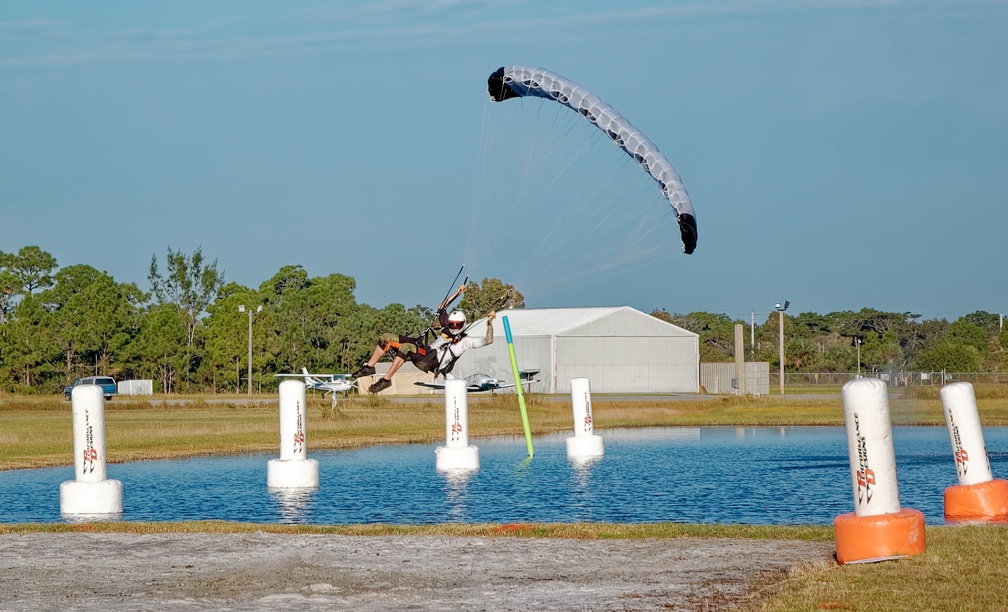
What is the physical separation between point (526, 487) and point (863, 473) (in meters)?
13.1

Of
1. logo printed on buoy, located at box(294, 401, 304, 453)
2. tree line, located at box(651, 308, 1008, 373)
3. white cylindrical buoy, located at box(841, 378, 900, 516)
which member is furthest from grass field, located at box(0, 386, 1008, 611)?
tree line, located at box(651, 308, 1008, 373)

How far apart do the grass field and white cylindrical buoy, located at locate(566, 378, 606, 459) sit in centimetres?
761

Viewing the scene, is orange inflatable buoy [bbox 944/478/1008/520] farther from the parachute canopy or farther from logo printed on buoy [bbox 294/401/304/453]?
logo printed on buoy [bbox 294/401/304/453]

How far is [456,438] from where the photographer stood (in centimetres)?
3006

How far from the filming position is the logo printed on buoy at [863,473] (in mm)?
13117

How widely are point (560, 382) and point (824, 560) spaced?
74.0 m

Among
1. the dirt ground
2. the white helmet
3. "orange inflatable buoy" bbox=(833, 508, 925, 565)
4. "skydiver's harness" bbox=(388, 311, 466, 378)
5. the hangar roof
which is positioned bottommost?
the dirt ground

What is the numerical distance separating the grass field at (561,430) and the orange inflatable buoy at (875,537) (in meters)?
0.15

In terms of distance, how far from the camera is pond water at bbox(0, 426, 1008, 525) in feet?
69.8

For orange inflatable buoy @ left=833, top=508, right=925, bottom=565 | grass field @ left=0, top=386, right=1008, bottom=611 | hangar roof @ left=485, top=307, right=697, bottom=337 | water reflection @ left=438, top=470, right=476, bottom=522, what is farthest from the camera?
hangar roof @ left=485, top=307, right=697, bottom=337

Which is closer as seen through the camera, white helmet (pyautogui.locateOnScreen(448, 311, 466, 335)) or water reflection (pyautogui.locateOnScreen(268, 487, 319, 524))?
water reflection (pyautogui.locateOnScreen(268, 487, 319, 524))

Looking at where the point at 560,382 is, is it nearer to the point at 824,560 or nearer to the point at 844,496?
the point at 844,496

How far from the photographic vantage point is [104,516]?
69.1ft

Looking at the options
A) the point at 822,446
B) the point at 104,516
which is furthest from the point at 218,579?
the point at 822,446
